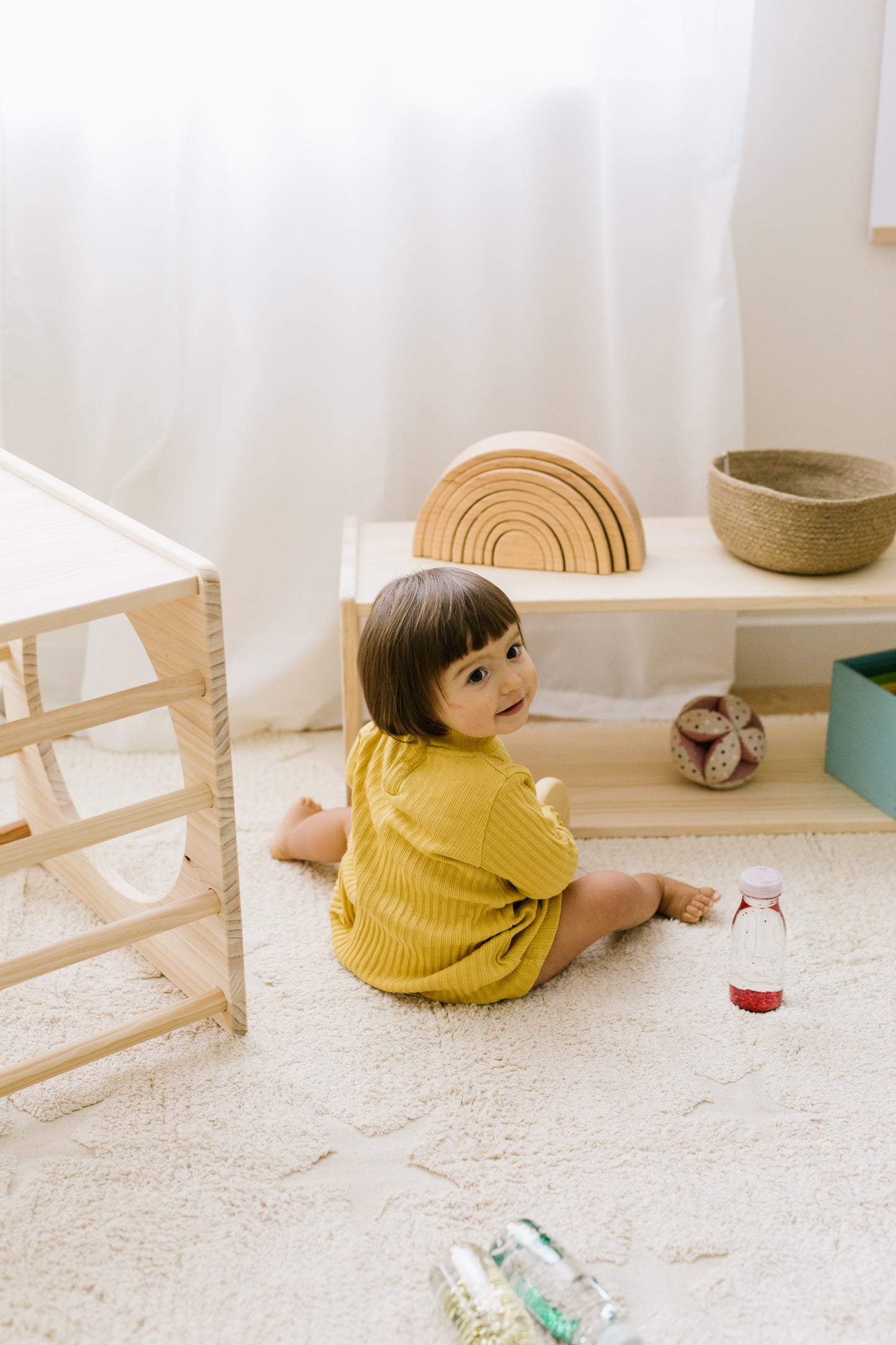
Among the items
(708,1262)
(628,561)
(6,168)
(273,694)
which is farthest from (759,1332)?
(6,168)

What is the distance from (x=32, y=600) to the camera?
953 mm

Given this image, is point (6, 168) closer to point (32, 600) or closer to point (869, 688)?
point (32, 600)

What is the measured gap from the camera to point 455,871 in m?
1.21

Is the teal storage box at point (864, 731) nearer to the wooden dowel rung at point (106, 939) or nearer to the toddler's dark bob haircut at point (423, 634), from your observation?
the toddler's dark bob haircut at point (423, 634)

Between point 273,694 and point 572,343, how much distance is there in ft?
2.17

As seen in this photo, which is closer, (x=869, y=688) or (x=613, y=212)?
(x=869, y=688)

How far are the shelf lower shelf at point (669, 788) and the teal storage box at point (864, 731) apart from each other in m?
0.02

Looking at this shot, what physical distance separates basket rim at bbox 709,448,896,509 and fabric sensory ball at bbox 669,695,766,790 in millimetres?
283

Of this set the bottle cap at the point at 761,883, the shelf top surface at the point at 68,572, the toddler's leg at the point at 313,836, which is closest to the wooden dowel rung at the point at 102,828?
the shelf top surface at the point at 68,572

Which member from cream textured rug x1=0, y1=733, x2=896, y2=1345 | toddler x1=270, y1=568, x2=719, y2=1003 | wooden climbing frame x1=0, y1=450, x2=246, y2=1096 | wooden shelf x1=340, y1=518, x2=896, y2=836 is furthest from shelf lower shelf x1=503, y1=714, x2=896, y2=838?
wooden climbing frame x1=0, y1=450, x2=246, y2=1096

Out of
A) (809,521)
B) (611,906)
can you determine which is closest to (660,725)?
(809,521)

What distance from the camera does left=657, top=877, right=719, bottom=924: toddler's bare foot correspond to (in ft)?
4.52

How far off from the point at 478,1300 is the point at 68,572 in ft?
2.05

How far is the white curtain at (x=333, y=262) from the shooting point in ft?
5.24
